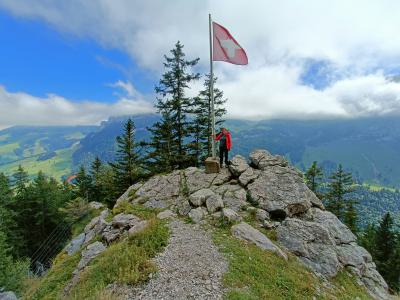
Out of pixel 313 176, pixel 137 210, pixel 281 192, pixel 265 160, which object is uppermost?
pixel 265 160

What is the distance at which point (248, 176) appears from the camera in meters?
16.6

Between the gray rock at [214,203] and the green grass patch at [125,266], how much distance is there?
12.2 feet

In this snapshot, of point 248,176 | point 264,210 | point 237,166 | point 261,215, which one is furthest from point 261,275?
point 237,166

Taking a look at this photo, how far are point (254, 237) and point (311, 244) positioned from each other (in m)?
2.90

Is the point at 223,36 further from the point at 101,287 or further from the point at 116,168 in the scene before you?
the point at 116,168

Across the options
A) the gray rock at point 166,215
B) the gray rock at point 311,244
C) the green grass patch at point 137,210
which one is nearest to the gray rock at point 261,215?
the gray rock at point 311,244

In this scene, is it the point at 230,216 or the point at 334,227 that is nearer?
the point at 230,216

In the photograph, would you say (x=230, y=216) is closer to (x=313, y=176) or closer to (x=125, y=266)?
(x=125, y=266)

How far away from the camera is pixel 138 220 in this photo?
12766 mm

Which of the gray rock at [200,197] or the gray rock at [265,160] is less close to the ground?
the gray rock at [265,160]

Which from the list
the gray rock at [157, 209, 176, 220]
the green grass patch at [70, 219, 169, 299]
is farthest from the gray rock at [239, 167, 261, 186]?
the green grass patch at [70, 219, 169, 299]

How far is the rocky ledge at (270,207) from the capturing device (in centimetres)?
1099

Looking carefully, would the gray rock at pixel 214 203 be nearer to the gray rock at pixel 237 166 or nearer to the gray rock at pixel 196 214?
the gray rock at pixel 196 214

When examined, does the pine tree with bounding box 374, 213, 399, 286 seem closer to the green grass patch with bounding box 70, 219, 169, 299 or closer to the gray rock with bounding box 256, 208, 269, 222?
the gray rock with bounding box 256, 208, 269, 222
